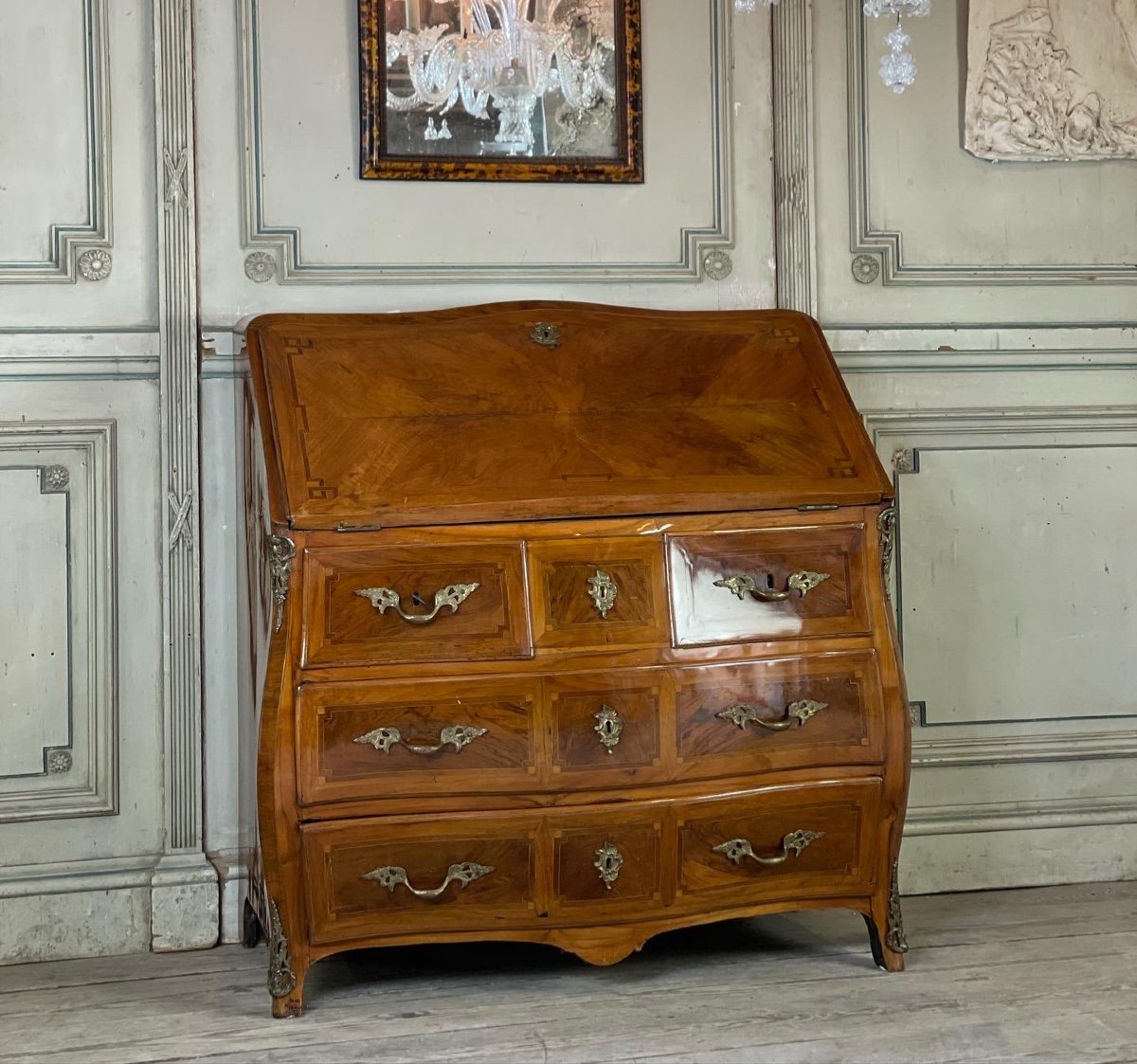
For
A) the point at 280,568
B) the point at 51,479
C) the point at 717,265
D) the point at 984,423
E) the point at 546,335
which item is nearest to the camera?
the point at 280,568

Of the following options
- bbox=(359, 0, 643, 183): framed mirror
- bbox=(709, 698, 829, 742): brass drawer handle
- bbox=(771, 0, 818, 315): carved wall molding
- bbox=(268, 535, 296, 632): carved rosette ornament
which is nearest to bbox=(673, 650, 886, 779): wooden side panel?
bbox=(709, 698, 829, 742): brass drawer handle

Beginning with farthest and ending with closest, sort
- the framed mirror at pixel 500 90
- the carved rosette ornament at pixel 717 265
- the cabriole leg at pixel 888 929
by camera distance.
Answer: the carved rosette ornament at pixel 717 265, the framed mirror at pixel 500 90, the cabriole leg at pixel 888 929

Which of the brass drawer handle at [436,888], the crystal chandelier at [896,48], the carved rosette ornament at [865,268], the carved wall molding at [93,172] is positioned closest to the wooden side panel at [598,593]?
the brass drawer handle at [436,888]

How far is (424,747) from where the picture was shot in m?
2.29

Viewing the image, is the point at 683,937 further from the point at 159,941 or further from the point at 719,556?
the point at 159,941

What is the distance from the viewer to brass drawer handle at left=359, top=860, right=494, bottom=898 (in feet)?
7.60

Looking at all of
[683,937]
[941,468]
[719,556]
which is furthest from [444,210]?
[683,937]

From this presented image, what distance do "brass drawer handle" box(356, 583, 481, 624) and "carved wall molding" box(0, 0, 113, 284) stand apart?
3.38 ft

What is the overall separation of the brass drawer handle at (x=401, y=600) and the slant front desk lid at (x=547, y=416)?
0.38 feet

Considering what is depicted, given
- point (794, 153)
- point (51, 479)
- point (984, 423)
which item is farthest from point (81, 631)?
point (984, 423)

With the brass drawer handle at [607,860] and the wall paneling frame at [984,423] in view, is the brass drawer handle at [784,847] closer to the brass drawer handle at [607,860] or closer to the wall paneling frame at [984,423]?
the brass drawer handle at [607,860]

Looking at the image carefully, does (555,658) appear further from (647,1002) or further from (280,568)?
(647,1002)

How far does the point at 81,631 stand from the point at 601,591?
3.77 ft

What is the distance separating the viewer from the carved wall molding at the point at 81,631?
2.77m
